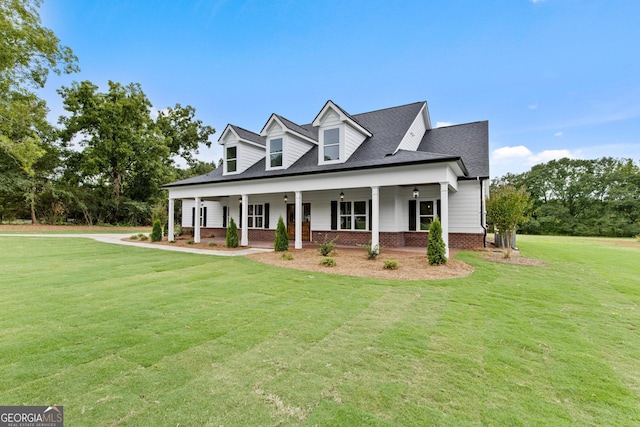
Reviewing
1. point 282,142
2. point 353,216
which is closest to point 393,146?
point 353,216

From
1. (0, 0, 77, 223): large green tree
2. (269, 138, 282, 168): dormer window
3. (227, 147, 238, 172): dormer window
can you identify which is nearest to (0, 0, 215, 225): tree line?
(0, 0, 77, 223): large green tree

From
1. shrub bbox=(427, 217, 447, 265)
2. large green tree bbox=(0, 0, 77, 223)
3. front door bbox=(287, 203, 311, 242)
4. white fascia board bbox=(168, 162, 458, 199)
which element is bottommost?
shrub bbox=(427, 217, 447, 265)

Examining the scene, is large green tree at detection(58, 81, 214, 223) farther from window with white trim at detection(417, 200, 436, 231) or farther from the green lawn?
window with white trim at detection(417, 200, 436, 231)

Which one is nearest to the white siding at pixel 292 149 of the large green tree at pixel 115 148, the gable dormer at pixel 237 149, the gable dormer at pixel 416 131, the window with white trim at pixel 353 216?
the gable dormer at pixel 237 149

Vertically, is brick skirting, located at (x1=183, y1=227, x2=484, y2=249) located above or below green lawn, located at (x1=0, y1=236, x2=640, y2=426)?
above

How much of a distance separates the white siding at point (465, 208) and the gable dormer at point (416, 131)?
318 centimetres

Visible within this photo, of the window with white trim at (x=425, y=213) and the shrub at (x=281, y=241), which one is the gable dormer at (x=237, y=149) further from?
the window with white trim at (x=425, y=213)

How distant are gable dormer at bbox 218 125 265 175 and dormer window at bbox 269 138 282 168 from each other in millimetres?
2042

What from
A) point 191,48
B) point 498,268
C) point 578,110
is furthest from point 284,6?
point 578,110

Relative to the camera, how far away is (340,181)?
12.1m

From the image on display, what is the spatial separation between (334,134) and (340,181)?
2850 mm

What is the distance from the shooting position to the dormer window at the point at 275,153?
587 inches

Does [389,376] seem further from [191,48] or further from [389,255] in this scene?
[191,48]

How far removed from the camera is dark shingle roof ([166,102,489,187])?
42.5 feet
